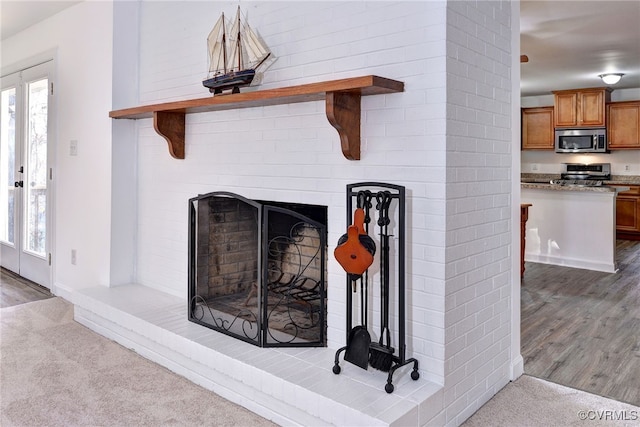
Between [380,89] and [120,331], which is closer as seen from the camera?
[380,89]

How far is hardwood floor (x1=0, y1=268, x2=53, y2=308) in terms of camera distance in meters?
4.10

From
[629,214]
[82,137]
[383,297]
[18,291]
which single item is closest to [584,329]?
[383,297]

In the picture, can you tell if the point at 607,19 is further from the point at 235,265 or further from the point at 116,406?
the point at 116,406

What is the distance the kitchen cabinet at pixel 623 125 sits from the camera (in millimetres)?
7566

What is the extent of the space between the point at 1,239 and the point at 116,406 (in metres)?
4.05

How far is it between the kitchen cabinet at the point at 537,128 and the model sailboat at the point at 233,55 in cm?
706

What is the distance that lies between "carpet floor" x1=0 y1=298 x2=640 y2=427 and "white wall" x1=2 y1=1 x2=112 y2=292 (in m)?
0.92

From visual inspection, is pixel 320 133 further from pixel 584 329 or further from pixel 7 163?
pixel 7 163

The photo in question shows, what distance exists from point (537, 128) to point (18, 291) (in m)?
A: 7.88

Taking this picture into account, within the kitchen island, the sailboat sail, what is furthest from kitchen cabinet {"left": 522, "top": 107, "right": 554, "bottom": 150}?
the sailboat sail

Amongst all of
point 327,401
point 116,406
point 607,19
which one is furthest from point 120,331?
point 607,19

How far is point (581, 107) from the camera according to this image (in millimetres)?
7836

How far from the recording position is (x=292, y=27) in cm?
255

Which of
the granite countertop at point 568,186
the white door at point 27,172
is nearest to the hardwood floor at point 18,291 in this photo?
the white door at point 27,172
